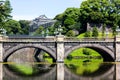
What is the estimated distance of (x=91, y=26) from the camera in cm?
12812

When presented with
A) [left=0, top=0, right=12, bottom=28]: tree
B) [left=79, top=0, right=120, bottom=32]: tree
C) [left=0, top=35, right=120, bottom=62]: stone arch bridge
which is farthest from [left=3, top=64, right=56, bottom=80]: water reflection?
[left=79, top=0, right=120, bottom=32]: tree

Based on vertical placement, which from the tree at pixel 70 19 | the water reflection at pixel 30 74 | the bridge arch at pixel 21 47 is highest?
the tree at pixel 70 19

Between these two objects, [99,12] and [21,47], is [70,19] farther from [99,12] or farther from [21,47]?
[21,47]

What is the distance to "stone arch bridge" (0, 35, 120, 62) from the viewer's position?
84.4 meters

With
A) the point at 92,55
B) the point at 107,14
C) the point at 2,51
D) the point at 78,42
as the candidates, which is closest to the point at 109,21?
the point at 107,14

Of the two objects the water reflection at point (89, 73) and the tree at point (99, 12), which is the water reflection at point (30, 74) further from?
the tree at point (99, 12)

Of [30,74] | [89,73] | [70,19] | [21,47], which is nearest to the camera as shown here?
[30,74]

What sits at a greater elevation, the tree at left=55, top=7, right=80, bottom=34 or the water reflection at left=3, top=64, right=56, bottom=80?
the tree at left=55, top=7, right=80, bottom=34

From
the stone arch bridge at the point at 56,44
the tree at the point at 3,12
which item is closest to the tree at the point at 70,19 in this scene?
the tree at the point at 3,12

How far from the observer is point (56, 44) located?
85312mm

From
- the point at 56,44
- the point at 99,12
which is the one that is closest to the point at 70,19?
the point at 99,12

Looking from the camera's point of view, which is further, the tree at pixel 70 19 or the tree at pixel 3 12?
the tree at pixel 70 19

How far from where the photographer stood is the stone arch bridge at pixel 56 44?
84375mm

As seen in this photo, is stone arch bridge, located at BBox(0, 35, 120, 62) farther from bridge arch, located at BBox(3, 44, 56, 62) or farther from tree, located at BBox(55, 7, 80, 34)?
tree, located at BBox(55, 7, 80, 34)
